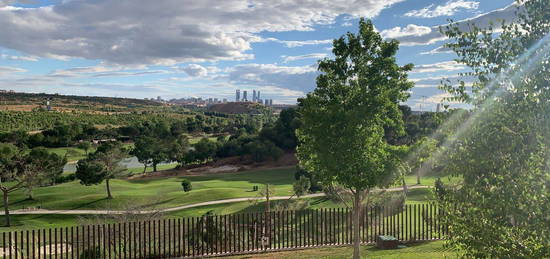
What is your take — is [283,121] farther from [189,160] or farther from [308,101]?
[308,101]

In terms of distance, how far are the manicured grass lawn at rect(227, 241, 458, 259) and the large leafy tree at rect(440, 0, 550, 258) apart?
19.1ft

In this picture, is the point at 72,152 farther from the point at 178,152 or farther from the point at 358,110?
the point at 358,110

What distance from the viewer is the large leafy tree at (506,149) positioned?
4.94 meters

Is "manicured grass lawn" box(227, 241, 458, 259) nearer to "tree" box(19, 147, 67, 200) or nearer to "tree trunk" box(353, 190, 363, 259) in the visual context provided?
"tree trunk" box(353, 190, 363, 259)

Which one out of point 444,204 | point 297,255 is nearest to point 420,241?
point 297,255

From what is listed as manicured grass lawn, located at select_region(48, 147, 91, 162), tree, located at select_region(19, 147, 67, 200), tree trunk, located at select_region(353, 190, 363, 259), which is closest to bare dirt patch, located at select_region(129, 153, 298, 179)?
tree, located at select_region(19, 147, 67, 200)

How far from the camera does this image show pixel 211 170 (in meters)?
61.3

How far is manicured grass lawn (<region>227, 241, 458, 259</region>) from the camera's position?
11352 millimetres

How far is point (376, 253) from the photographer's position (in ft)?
39.4

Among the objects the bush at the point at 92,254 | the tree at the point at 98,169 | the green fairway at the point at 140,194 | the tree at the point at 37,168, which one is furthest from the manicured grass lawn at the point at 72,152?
the bush at the point at 92,254

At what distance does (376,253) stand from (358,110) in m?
5.02

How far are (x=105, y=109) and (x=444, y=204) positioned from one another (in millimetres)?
158789

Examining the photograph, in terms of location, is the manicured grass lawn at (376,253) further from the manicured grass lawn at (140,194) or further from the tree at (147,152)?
the tree at (147,152)

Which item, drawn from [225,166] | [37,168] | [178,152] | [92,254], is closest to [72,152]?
[178,152]
